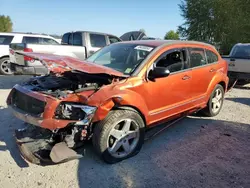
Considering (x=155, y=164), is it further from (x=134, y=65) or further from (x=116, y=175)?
(x=134, y=65)

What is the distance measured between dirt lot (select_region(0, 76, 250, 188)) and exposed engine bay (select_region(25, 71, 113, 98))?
1042 millimetres

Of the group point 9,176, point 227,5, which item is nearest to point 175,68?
point 9,176

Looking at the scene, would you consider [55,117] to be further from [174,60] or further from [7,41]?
[7,41]

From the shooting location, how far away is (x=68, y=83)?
12.2 feet

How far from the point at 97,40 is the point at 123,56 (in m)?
5.84

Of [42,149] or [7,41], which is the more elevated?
[7,41]

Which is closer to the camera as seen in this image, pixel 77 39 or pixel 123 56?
pixel 123 56

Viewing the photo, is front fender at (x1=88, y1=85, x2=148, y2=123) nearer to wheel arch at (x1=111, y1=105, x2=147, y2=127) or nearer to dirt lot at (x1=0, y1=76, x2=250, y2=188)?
wheel arch at (x1=111, y1=105, x2=147, y2=127)

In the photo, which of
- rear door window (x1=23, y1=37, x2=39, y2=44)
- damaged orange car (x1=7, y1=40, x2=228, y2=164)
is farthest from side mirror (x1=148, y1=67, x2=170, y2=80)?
rear door window (x1=23, y1=37, x2=39, y2=44)

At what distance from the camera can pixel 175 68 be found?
4348 mm

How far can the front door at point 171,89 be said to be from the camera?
3.89 meters

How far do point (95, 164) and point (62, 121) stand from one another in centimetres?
86

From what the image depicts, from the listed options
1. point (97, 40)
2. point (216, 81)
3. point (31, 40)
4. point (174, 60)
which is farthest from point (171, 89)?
point (31, 40)

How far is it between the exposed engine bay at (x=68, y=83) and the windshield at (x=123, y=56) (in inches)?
18.9
